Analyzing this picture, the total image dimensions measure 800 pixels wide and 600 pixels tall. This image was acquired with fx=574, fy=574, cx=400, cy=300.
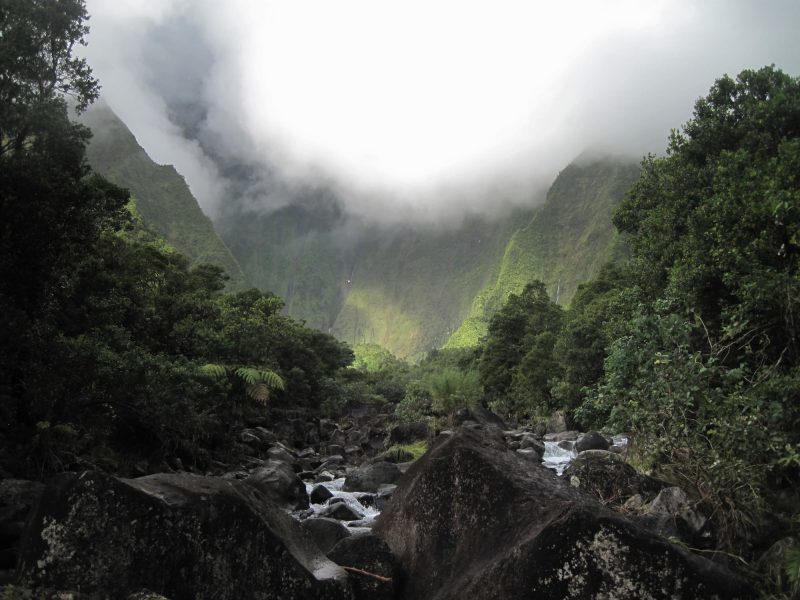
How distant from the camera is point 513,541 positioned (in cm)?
506

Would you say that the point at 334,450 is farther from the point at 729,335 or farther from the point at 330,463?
the point at 729,335

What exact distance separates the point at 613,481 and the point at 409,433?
60.0ft

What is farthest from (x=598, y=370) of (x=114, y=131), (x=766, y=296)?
(x=114, y=131)

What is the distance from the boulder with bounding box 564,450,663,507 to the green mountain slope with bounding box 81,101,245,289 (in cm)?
11664

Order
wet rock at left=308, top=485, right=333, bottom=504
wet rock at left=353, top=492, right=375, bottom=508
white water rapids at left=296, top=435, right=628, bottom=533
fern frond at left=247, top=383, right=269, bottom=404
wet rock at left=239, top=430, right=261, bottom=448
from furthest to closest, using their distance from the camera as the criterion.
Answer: fern frond at left=247, top=383, right=269, bottom=404 → wet rock at left=239, top=430, right=261, bottom=448 → wet rock at left=308, top=485, right=333, bottom=504 → wet rock at left=353, top=492, right=375, bottom=508 → white water rapids at left=296, top=435, right=628, bottom=533

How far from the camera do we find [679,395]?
26.7 ft

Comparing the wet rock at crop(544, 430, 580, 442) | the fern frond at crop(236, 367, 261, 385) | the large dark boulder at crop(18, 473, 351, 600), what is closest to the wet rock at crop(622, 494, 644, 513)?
the large dark boulder at crop(18, 473, 351, 600)

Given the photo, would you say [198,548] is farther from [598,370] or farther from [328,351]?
[328,351]

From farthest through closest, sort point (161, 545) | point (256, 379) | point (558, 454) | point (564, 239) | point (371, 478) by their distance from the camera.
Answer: point (564, 239) < point (256, 379) < point (558, 454) < point (371, 478) < point (161, 545)

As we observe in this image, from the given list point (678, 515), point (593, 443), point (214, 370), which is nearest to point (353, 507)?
point (214, 370)

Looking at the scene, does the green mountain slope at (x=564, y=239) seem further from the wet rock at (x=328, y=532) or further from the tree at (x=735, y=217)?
A: the wet rock at (x=328, y=532)

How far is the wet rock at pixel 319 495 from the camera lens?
16.6m

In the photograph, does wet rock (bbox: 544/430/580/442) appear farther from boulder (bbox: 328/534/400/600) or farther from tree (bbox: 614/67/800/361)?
boulder (bbox: 328/534/400/600)

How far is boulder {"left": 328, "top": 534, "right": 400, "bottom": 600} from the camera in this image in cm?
540
